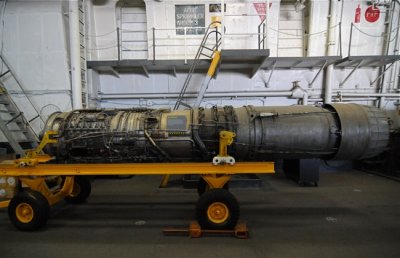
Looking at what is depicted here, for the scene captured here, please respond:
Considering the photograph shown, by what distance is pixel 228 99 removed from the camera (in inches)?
291

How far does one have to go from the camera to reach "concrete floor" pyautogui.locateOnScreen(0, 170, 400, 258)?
116 inches

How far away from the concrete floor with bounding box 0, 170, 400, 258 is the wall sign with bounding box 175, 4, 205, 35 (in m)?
4.61

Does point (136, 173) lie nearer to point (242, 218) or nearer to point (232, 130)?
point (232, 130)

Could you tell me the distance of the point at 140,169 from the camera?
3311 millimetres

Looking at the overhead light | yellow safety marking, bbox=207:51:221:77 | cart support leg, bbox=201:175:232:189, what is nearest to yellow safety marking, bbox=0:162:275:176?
cart support leg, bbox=201:175:232:189

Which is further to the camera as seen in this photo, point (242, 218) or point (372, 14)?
point (372, 14)

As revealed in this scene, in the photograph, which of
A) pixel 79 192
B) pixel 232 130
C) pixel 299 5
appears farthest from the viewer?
pixel 299 5

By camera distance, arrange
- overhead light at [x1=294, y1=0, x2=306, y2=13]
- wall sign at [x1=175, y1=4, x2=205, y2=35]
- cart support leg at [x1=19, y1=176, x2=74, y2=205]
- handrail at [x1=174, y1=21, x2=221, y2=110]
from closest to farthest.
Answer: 1. cart support leg at [x1=19, y1=176, x2=74, y2=205]
2. handrail at [x1=174, y1=21, x2=221, y2=110]
3. overhead light at [x1=294, y1=0, x2=306, y2=13]
4. wall sign at [x1=175, y1=4, x2=205, y2=35]

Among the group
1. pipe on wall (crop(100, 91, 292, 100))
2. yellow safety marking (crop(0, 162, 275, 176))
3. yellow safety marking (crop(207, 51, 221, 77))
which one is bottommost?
yellow safety marking (crop(0, 162, 275, 176))

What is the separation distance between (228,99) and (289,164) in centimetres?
261

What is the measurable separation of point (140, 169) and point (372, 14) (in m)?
8.21

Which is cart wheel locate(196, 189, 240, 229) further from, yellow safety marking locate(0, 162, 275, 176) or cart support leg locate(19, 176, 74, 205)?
cart support leg locate(19, 176, 74, 205)

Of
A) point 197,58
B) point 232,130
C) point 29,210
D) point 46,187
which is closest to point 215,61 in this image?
point 197,58

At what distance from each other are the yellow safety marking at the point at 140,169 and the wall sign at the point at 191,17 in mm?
5039
